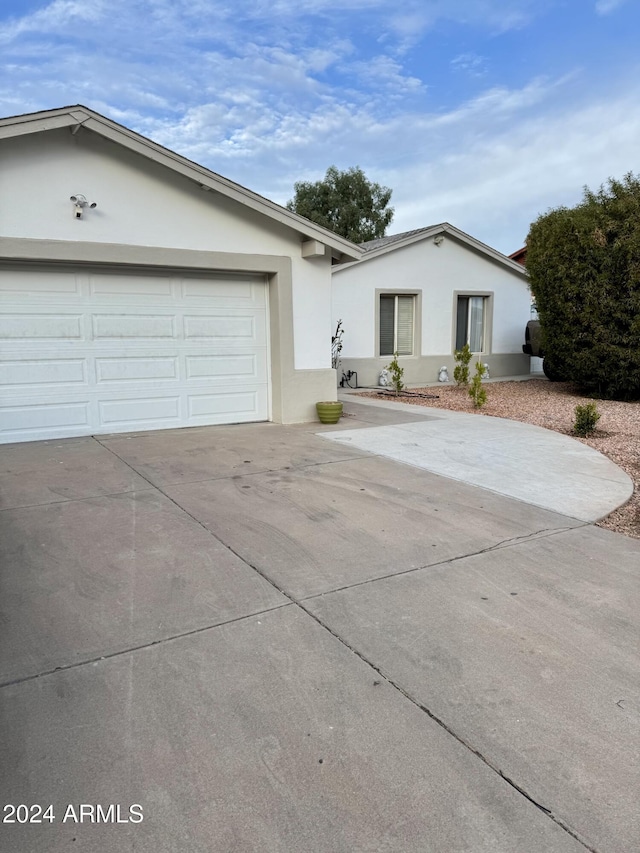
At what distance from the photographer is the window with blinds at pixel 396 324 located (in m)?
15.0

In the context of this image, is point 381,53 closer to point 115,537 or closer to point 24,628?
point 115,537

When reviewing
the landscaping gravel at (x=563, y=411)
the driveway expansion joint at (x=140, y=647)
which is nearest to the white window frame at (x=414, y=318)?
the landscaping gravel at (x=563, y=411)

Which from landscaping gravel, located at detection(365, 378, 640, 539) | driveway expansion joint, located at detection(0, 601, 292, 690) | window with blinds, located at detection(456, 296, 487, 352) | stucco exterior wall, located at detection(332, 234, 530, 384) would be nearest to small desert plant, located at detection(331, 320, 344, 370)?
stucco exterior wall, located at detection(332, 234, 530, 384)

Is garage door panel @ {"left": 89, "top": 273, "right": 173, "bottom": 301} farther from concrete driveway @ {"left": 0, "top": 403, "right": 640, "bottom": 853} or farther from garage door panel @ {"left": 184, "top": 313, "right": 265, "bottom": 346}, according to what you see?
concrete driveway @ {"left": 0, "top": 403, "right": 640, "bottom": 853}

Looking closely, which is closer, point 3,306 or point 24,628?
point 24,628

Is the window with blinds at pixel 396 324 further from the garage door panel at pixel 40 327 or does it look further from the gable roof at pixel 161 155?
the garage door panel at pixel 40 327

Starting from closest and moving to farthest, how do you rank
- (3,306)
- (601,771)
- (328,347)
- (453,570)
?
(601,771) < (453,570) < (3,306) < (328,347)

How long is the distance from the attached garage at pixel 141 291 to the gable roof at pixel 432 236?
199 inches

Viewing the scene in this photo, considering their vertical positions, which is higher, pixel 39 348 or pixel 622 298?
pixel 622 298

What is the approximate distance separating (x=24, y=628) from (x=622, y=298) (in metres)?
11.9

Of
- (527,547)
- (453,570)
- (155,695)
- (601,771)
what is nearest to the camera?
(601,771)

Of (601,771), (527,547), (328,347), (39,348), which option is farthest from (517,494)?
(39,348)

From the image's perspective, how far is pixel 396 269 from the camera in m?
14.7

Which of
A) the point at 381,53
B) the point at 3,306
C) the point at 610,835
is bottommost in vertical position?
the point at 610,835
